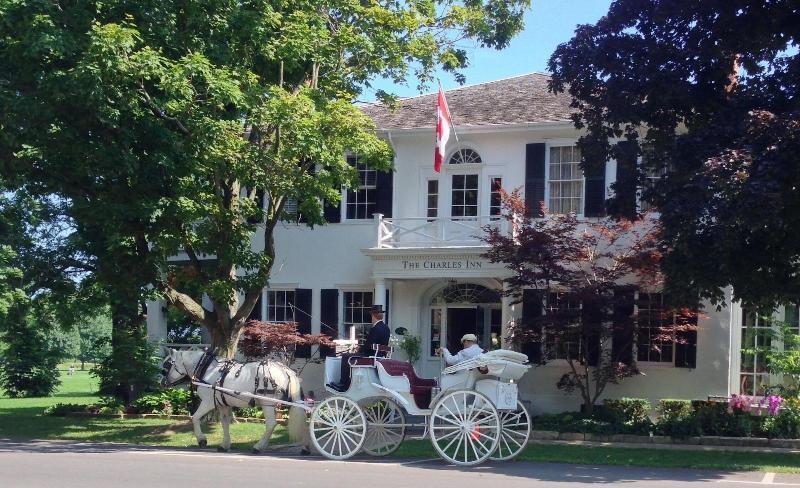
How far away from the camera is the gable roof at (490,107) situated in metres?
25.5

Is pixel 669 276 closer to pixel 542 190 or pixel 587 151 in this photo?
pixel 587 151

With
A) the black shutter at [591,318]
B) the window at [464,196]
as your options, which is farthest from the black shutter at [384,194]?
the black shutter at [591,318]

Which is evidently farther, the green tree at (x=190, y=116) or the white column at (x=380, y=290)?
the white column at (x=380, y=290)

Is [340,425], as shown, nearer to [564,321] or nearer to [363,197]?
[564,321]

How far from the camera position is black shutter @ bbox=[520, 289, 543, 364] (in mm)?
22250

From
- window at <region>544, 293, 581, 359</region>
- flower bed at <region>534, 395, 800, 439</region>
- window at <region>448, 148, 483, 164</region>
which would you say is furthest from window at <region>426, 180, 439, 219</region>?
flower bed at <region>534, 395, 800, 439</region>

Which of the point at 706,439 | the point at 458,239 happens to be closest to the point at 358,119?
the point at 458,239

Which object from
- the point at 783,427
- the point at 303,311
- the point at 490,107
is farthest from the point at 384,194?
the point at 783,427

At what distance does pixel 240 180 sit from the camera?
62.0 feet

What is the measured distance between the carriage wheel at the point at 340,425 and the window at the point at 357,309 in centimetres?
1076

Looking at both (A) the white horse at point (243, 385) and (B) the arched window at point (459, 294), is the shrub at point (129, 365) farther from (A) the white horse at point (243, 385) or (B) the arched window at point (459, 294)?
(A) the white horse at point (243, 385)

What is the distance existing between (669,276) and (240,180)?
797cm

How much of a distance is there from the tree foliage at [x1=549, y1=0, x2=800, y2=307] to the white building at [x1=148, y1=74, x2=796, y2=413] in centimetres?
541

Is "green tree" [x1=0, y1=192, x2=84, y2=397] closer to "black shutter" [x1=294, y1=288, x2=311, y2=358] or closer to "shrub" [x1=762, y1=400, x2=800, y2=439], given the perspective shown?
"black shutter" [x1=294, y1=288, x2=311, y2=358]
